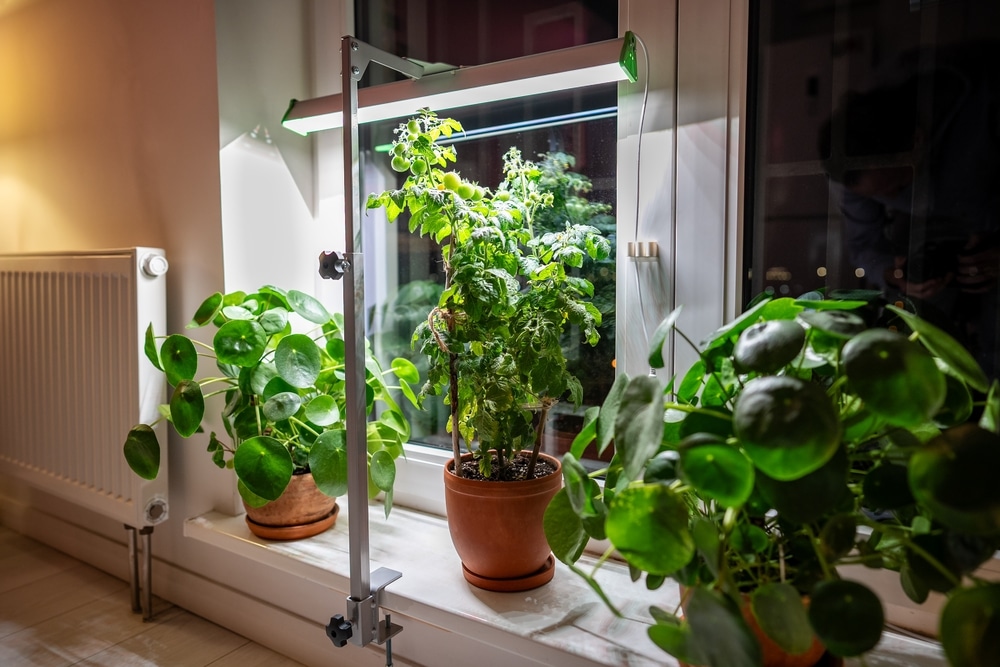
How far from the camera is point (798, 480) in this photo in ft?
1.94

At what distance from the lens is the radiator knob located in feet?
4.58

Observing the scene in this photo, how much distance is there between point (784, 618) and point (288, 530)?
100 centimetres

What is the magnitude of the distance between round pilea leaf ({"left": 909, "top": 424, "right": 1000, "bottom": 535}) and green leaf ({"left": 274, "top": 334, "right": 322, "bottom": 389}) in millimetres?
917

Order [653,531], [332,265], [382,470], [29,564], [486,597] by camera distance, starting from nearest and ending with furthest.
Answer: [653,531]
[332,265]
[486,597]
[382,470]
[29,564]

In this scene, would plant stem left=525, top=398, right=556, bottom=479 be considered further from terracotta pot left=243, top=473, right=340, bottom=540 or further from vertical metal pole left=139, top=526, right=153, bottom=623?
vertical metal pole left=139, top=526, right=153, bottom=623

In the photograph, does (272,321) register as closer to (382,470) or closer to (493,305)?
(382,470)

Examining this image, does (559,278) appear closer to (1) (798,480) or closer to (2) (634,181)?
(2) (634,181)

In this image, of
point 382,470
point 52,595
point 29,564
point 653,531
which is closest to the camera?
point 653,531

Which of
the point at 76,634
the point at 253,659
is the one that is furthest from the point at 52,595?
the point at 253,659

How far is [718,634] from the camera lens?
57 centimetres

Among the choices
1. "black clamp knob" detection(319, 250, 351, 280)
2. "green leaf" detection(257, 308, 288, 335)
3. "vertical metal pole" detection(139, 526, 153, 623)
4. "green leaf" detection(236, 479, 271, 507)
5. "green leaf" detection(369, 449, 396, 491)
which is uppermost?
"black clamp knob" detection(319, 250, 351, 280)

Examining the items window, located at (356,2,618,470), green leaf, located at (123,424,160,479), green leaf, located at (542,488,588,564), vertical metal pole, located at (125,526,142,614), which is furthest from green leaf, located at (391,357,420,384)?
vertical metal pole, located at (125,526,142,614)

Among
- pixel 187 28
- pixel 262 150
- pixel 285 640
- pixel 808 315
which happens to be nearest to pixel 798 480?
pixel 808 315

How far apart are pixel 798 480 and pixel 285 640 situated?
117cm
